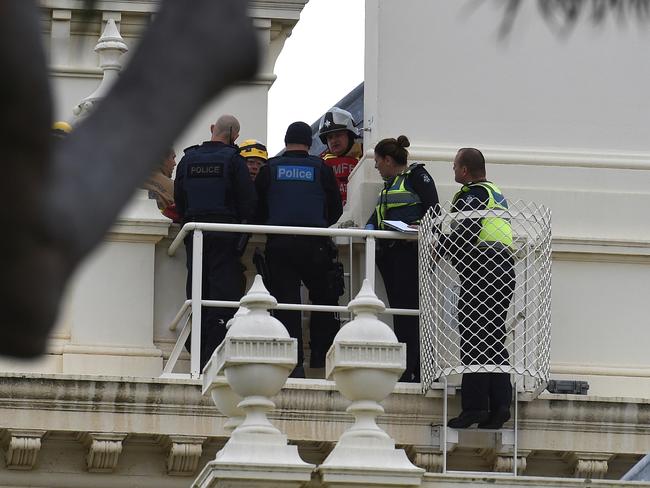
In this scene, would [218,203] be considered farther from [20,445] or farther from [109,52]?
[20,445]

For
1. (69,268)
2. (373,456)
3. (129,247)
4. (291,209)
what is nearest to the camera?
(69,268)

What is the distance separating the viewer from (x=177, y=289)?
1792cm

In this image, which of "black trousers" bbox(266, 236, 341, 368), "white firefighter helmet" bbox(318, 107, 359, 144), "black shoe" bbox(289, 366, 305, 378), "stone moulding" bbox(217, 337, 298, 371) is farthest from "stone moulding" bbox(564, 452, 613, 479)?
"stone moulding" bbox(217, 337, 298, 371)

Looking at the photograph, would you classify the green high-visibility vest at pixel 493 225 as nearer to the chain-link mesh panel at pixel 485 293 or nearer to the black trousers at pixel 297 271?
the chain-link mesh panel at pixel 485 293

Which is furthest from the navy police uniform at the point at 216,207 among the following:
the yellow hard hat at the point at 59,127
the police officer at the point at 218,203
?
the yellow hard hat at the point at 59,127

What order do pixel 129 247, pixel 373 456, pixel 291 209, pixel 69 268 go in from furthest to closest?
pixel 129 247 → pixel 291 209 → pixel 373 456 → pixel 69 268

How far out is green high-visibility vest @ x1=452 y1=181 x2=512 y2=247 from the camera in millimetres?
15766

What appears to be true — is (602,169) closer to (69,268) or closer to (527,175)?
(527,175)

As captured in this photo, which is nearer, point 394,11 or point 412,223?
point 412,223

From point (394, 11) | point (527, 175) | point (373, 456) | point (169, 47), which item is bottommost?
point (373, 456)

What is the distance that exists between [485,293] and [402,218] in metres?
1.13

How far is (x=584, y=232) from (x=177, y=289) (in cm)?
324

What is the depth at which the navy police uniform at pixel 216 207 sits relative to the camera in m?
16.1

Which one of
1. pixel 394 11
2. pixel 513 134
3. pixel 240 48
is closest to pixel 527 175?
pixel 513 134
